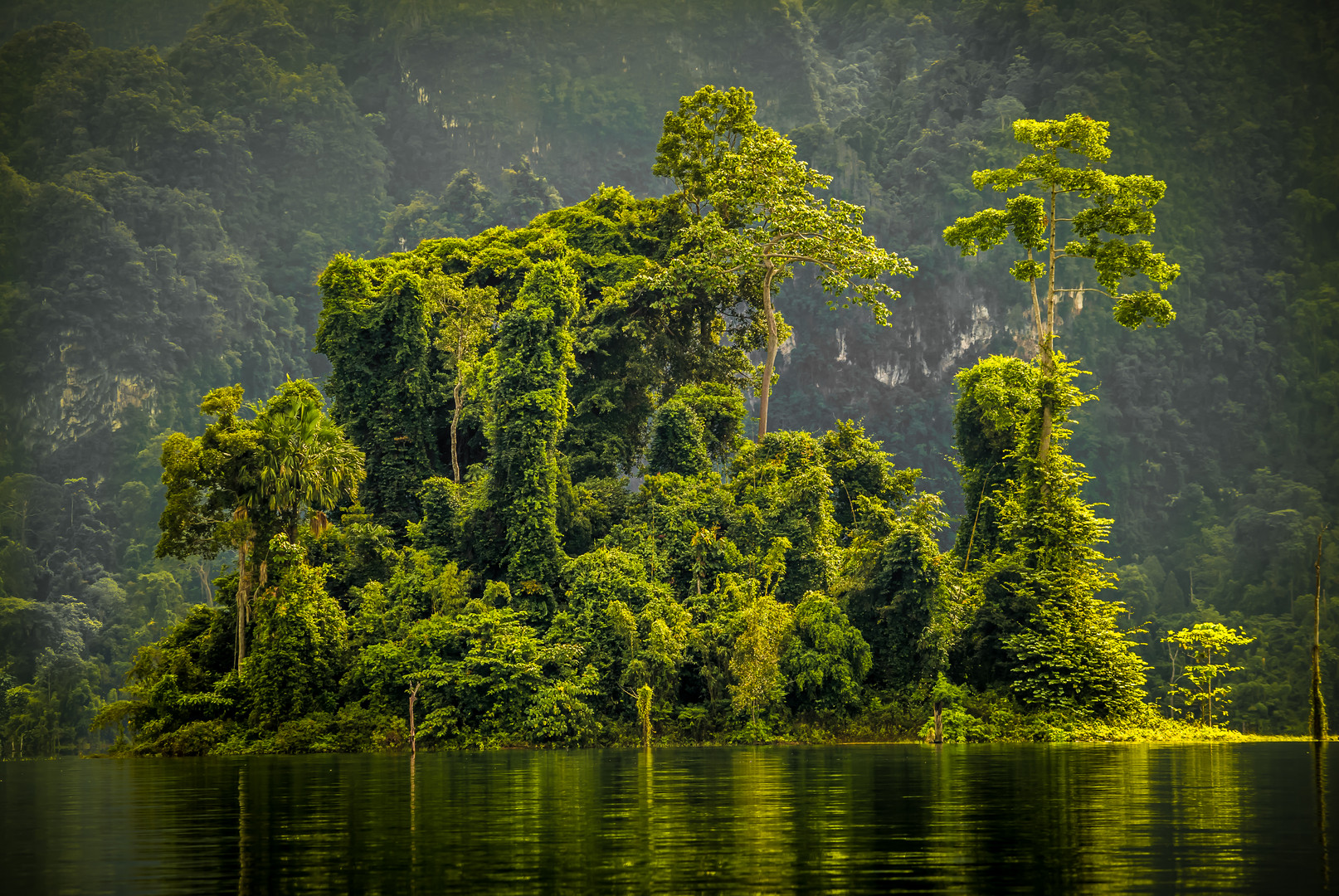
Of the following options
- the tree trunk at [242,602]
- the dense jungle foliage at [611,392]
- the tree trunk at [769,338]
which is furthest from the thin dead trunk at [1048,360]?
the tree trunk at [242,602]

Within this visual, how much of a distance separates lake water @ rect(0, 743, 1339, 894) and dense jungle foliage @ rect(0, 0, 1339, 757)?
12026mm

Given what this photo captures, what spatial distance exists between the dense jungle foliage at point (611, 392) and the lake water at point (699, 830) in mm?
12026

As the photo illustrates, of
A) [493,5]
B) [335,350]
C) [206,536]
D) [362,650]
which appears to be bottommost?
[362,650]

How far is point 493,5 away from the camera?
136 meters

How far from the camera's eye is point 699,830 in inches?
465

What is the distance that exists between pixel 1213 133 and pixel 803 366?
32.9m

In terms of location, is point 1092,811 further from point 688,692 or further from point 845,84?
point 845,84

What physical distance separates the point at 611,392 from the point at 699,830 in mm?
30666

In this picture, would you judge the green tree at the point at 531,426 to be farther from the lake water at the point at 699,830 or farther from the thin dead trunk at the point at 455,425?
the lake water at the point at 699,830

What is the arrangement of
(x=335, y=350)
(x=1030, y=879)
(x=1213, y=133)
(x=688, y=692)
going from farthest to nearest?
(x=1213, y=133) → (x=335, y=350) → (x=688, y=692) → (x=1030, y=879)

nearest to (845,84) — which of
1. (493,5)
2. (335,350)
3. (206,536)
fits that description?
(493,5)

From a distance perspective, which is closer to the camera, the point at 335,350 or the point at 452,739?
the point at 452,739

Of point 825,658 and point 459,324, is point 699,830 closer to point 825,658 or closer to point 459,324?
point 825,658

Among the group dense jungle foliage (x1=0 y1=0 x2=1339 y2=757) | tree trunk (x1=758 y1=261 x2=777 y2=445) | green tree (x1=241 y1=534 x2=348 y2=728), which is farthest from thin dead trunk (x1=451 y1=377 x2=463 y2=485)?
tree trunk (x1=758 y1=261 x2=777 y2=445)
